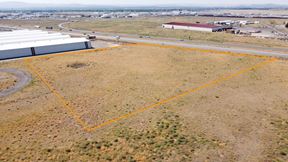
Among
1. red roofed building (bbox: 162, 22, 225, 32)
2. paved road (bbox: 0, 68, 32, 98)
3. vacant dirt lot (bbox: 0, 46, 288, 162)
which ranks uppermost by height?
red roofed building (bbox: 162, 22, 225, 32)

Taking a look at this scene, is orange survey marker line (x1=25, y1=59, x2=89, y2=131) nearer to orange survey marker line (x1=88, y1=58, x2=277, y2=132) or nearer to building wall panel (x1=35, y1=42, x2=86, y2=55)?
orange survey marker line (x1=88, y1=58, x2=277, y2=132)

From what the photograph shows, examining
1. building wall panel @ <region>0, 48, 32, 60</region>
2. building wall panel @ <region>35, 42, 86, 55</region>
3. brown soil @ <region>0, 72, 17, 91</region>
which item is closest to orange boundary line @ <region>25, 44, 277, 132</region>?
brown soil @ <region>0, 72, 17, 91</region>

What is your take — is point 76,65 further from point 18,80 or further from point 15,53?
point 15,53

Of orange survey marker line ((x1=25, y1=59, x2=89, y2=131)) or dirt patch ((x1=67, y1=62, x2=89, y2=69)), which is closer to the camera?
orange survey marker line ((x1=25, y1=59, x2=89, y2=131))

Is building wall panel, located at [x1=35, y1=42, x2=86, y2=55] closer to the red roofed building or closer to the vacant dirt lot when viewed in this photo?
the vacant dirt lot

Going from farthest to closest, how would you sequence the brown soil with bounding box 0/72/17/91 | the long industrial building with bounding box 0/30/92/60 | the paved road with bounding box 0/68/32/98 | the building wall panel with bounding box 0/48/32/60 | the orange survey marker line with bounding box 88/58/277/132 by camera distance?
1. the long industrial building with bounding box 0/30/92/60
2. the building wall panel with bounding box 0/48/32/60
3. the brown soil with bounding box 0/72/17/91
4. the paved road with bounding box 0/68/32/98
5. the orange survey marker line with bounding box 88/58/277/132

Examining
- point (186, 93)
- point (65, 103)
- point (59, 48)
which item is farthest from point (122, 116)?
point (59, 48)

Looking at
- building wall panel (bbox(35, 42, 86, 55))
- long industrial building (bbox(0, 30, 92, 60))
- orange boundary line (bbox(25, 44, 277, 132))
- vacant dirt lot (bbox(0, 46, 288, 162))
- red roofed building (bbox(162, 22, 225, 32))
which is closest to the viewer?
vacant dirt lot (bbox(0, 46, 288, 162))

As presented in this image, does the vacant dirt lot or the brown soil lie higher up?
the brown soil
